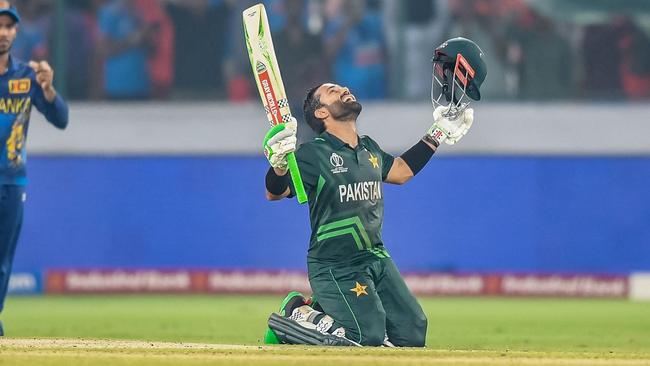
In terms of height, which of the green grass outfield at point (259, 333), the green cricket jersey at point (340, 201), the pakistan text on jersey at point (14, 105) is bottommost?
the green grass outfield at point (259, 333)

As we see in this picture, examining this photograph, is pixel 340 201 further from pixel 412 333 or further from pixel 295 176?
pixel 412 333

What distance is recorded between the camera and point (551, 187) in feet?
44.7

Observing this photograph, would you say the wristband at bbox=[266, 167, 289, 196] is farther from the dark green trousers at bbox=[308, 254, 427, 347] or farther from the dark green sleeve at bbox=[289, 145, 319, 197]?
the dark green trousers at bbox=[308, 254, 427, 347]

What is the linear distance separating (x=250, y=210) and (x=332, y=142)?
261 inches

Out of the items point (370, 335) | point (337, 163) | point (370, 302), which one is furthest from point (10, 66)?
point (370, 335)

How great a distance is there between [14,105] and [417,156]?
7.81ft

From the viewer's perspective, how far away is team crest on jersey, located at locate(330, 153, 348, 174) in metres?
7.07

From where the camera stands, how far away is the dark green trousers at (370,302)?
6.92m

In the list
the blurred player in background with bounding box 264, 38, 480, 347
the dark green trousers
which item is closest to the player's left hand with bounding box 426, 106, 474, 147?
the blurred player in background with bounding box 264, 38, 480, 347

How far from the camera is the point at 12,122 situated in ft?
26.6

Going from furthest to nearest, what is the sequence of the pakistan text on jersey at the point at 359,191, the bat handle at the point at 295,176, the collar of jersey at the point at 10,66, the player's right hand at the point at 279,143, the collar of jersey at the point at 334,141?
the collar of jersey at the point at 10,66, the collar of jersey at the point at 334,141, the pakistan text on jersey at the point at 359,191, the bat handle at the point at 295,176, the player's right hand at the point at 279,143

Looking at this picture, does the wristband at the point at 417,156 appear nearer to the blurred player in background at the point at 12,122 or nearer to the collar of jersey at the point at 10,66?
the blurred player in background at the point at 12,122

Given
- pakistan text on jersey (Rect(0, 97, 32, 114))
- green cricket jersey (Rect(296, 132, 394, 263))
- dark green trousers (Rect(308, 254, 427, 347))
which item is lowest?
dark green trousers (Rect(308, 254, 427, 347))

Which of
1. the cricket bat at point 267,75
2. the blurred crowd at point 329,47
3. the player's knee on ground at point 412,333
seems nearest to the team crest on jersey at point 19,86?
the cricket bat at point 267,75
